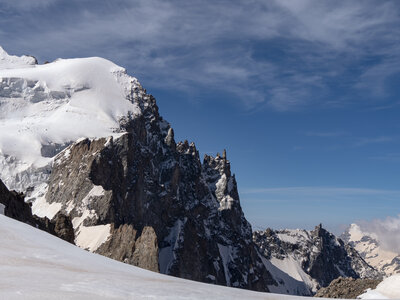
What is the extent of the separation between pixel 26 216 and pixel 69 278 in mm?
60456

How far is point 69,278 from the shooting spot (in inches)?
387

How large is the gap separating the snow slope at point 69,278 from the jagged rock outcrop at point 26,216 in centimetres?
4190

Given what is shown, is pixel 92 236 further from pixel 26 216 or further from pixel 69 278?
pixel 69 278

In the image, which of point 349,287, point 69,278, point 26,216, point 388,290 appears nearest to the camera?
point 69,278

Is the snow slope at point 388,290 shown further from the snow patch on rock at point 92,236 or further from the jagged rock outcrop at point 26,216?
the snow patch on rock at point 92,236

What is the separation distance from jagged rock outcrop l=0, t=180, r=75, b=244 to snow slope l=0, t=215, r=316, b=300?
41.9 m

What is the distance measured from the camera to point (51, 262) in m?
11.3

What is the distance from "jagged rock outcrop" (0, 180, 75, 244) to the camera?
191ft

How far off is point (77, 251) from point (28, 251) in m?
2.01

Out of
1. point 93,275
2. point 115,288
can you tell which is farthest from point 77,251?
point 115,288

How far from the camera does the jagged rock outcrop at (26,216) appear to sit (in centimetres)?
5831

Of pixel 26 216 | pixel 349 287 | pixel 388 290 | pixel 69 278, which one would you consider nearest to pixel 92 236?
pixel 26 216

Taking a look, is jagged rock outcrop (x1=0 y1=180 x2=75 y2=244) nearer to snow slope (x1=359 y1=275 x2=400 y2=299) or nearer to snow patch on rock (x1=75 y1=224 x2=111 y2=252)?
snow slope (x1=359 y1=275 x2=400 y2=299)

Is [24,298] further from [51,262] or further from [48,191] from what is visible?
[48,191]
